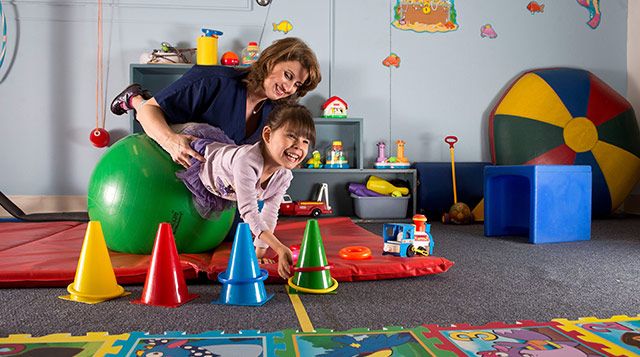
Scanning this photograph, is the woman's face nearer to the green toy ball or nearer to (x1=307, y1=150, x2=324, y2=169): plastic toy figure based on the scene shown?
(x1=307, y1=150, x2=324, y2=169): plastic toy figure

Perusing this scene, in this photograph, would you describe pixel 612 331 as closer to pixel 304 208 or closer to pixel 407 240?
pixel 407 240

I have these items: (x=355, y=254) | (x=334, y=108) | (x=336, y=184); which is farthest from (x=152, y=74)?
(x=355, y=254)

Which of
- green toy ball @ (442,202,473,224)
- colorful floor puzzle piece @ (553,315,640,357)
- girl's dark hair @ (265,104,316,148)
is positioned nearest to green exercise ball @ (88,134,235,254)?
girl's dark hair @ (265,104,316,148)

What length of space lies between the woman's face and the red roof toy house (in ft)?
5.54

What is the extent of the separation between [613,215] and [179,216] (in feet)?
11.0

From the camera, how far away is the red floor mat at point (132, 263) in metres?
1.57

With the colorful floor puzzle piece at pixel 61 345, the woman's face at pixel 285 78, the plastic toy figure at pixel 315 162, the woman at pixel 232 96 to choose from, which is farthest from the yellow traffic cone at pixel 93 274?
the plastic toy figure at pixel 315 162

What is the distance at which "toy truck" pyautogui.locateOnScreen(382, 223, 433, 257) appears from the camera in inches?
72.3

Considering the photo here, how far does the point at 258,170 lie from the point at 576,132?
288cm

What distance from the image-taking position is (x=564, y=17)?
4137mm

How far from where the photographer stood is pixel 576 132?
372 centimetres

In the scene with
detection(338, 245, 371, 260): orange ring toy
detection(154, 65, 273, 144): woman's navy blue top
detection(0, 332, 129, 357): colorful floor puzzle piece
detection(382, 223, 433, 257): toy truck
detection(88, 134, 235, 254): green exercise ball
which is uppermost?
detection(154, 65, 273, 144): woman's navy blue top

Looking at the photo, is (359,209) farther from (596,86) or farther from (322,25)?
(596,86)

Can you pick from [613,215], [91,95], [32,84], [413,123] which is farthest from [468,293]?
[32,84]
